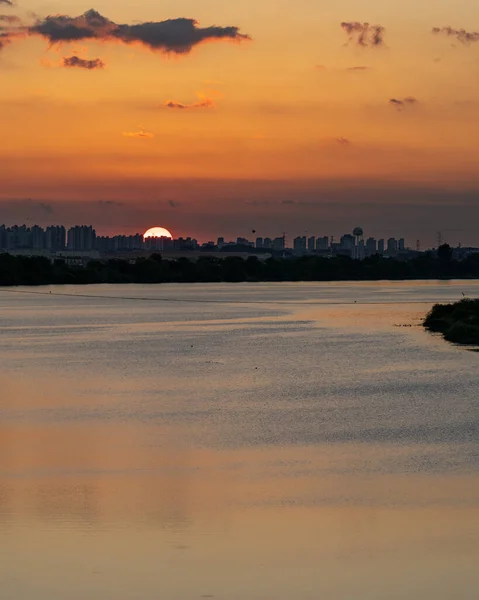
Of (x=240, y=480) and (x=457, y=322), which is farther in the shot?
(x=457, y=322)

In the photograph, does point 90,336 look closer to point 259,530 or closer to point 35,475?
point 35,475

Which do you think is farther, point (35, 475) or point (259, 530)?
point (35, 475)

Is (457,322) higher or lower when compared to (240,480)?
higher

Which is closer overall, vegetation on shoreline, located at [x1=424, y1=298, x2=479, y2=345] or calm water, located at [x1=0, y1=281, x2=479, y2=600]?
calm water, located at [x1=0, y1=281, x2=479, y2=600]

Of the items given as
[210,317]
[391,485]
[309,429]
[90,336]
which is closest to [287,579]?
[391,485]
